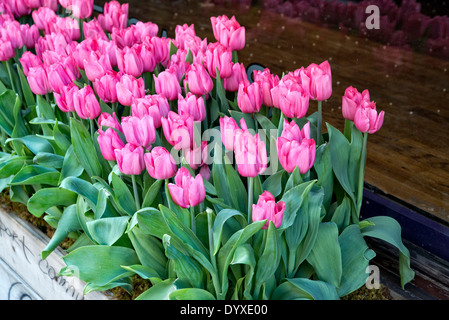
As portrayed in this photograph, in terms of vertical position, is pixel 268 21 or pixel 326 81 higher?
pixel 326 81

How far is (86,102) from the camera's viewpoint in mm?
1061

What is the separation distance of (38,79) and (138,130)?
44 cm

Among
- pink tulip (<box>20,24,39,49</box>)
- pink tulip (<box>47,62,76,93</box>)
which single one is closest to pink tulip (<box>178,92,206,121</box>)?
pink tulip (<box>47,62,76,93</box>)

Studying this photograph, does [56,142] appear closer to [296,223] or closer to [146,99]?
[146,99]

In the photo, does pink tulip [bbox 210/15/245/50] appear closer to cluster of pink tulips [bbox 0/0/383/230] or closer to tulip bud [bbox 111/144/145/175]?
cluster of pink tulips [bbox 0/0/383/230]

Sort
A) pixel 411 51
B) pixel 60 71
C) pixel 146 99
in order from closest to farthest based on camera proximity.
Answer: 1. pixel 146 99
2. pixel 60 71
3. pixel 411 51

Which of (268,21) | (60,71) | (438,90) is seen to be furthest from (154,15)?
(60,71)

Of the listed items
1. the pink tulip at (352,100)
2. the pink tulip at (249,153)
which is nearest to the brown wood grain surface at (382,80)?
the pink tulip at (352,100)

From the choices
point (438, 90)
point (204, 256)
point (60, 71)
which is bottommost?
point (438, 90)

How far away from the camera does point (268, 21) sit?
3.70 metres

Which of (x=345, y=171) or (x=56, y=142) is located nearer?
(x=345, y=171)

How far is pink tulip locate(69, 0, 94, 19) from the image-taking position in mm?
1570

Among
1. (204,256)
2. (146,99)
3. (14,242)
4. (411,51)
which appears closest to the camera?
(204,256)

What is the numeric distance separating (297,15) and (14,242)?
279 cm
